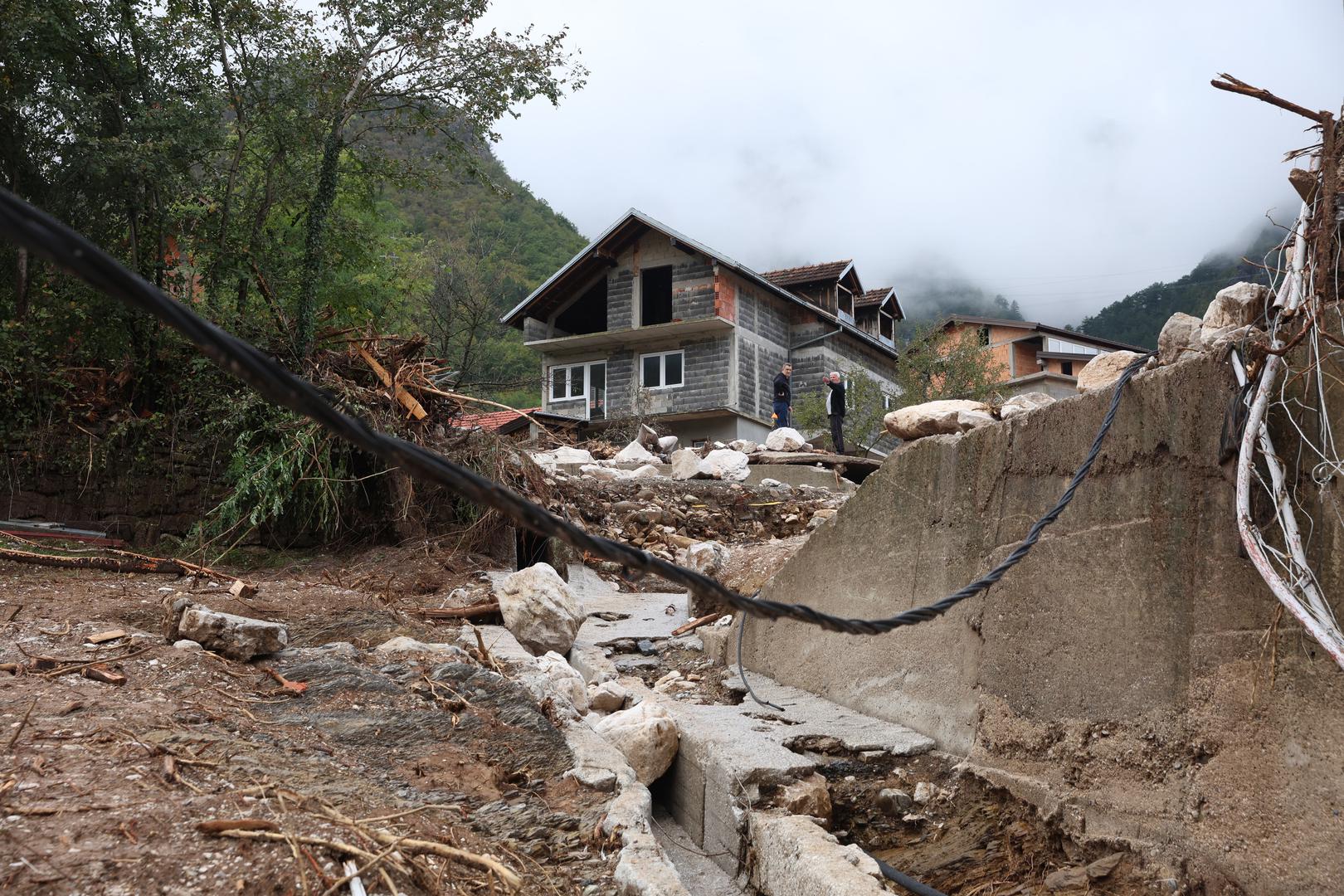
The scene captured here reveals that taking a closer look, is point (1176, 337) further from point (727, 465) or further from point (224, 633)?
point (727, 465)

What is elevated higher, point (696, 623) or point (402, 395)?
point (402, 395)

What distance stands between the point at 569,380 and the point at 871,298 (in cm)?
1018

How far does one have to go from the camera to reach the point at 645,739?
14.0 ft

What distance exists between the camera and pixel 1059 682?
136 inches

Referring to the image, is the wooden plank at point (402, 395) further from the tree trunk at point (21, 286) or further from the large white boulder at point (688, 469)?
the large white boulder at point (688, 469)

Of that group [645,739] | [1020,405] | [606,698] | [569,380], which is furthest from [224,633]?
[569,380]

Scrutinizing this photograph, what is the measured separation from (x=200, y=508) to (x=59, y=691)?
6869 millimetres

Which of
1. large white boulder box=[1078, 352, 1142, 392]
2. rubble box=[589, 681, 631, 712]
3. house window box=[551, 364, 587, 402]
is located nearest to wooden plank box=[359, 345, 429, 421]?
rubble box=[589, 681, 631, 712]

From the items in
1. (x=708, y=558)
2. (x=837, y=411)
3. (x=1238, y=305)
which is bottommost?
(x=708, y=558)

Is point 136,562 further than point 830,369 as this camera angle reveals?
No

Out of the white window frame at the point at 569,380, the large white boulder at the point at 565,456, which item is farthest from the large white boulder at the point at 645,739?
the white window frame at the point at 569,380

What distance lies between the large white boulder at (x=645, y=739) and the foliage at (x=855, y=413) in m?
17.3

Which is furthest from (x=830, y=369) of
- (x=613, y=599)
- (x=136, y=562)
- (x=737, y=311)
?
(x=136, y=562)

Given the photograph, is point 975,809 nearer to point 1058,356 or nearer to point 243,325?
point 243,325
